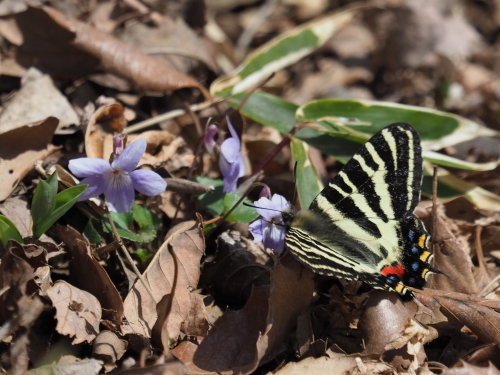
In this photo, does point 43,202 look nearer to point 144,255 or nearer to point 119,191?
point 119,191

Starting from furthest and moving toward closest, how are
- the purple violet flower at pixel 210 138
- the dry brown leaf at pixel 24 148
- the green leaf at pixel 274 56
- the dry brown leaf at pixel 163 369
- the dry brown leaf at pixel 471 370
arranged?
1. the green leaf at pixel 274 56
2. the purple violet flower at pixel 210 138
3. the dry brown leaf at pixel 24 148
4. the dry brown leaf at pixel 471 370
5. the dry brown leaf at pixel 163 369

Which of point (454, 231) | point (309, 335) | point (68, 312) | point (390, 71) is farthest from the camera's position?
point (390, 71)

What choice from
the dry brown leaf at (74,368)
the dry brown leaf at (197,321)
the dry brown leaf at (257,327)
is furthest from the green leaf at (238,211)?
the dry brown leaf at (74,368)

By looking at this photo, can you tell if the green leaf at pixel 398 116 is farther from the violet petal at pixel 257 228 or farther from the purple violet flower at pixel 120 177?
the purple violet flower at pixel 120 177

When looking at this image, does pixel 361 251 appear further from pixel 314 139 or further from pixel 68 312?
pixel 68 312

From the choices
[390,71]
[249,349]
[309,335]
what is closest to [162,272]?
[249,349]

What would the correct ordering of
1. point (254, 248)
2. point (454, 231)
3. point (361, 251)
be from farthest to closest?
1. point (454, 231)
2. point (254, 248)
3. point (361, 251)
